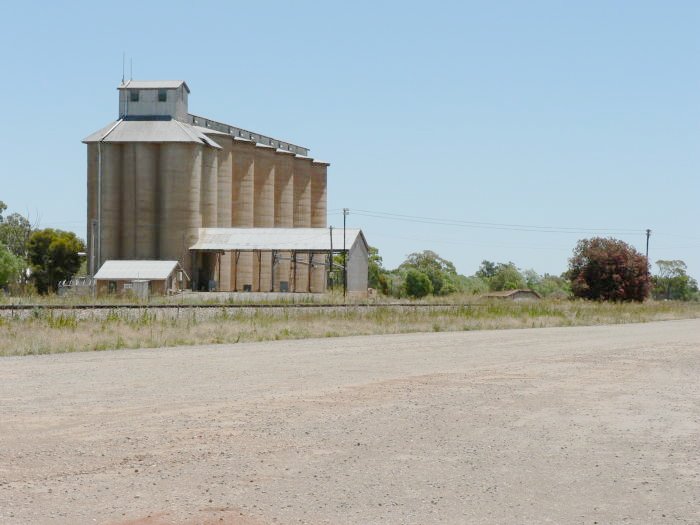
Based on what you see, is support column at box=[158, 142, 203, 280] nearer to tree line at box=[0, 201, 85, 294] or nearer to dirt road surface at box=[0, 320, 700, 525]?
tree line at box=[0, 201, 85, 294]

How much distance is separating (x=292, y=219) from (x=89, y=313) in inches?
2269

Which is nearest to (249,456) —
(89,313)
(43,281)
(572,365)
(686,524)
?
(686,524)

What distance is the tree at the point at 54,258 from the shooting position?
311ft

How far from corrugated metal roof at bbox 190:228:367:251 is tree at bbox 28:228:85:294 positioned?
92.0ft

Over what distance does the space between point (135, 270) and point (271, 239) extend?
36.4 feet

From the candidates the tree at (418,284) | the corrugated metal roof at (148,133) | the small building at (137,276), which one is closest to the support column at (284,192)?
the corrugated metal roof at (148,133)

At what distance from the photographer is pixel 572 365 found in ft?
66.2

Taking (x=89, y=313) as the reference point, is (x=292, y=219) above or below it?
above

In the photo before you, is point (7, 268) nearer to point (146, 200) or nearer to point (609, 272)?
point (146, 200)

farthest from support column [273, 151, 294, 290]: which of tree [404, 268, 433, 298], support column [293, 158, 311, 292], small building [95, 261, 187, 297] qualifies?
tree [404, 268, 433, 298]

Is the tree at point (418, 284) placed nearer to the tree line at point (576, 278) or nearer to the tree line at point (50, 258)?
the tree line at point (576, 278)

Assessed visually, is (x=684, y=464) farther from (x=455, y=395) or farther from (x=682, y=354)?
(x=682, y=354)

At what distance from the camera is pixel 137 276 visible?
63781 mm

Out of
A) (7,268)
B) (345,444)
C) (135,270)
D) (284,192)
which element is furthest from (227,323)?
(7,268)
